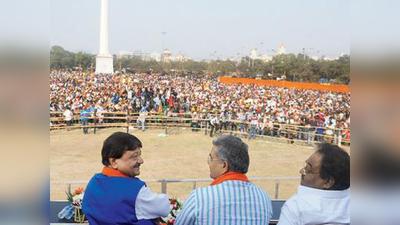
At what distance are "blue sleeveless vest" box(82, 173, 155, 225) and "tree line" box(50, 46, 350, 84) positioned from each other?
1245 inches

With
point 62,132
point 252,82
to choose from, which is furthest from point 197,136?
point 252,82

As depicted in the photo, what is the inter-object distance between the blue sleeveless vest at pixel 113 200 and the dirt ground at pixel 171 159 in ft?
Answer: 16.4

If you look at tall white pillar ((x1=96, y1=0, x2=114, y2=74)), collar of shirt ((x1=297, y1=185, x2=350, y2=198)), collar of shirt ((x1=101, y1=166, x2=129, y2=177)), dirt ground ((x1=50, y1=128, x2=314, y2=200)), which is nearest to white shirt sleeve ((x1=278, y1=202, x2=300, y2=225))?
collar of shirt ((x1=297, y1=185, x2=350, y2=198))

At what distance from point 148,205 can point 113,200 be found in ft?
0.50

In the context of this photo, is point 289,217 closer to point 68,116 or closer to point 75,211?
point 75,211

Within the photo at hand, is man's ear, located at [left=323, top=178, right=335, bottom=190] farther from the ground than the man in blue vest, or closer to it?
farther from the ground

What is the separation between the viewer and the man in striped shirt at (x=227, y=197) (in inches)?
64.2

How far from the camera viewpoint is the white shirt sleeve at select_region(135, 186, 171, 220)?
164 cm

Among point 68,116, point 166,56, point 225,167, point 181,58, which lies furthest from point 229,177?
point 166,56

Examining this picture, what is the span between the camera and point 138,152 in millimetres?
1813

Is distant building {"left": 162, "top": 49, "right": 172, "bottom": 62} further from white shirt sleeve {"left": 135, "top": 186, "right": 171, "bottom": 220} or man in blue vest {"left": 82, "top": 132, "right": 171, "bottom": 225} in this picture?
white shirt sleeve {"left": 135, "top": 186, "right": 171, "bottom": 220}

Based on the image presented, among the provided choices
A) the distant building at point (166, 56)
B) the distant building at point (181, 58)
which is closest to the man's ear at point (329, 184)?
the distant building at point (166, 56)
